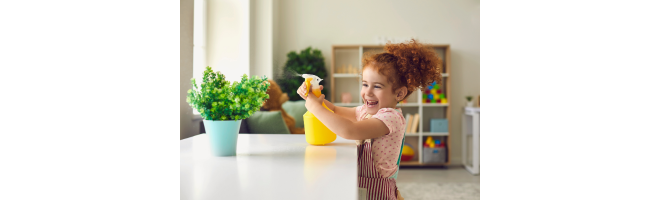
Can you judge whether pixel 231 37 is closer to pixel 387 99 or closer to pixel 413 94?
pixel 413 94

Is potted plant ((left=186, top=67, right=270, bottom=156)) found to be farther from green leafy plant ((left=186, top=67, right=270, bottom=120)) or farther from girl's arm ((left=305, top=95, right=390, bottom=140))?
girl's arm ((left=305, top=95, right=390, bottom=140))

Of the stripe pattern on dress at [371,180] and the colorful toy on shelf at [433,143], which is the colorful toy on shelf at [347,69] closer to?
the colorful toy on shelf at [433,143]

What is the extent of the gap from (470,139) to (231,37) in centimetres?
284

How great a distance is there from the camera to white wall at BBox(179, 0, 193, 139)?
1576 millimetres

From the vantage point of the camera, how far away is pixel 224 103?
76cm

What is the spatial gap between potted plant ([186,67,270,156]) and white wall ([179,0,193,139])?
34.4 inches

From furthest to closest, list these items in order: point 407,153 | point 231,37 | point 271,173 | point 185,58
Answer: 1. point 407,153
2. point 231,37
3. point 185,58
4. point 271,173

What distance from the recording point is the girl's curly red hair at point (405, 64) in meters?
0.93

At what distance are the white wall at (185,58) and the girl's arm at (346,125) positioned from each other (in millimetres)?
976

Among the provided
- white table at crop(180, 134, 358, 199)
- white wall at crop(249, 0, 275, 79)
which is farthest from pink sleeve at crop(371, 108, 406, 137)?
white wall at crop(249, 0, 275, 79)

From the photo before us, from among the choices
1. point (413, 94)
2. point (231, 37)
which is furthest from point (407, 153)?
point (231, 37)

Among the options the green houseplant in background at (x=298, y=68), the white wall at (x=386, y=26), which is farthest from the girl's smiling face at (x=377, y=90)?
the white wall at (x=386, y=26)
